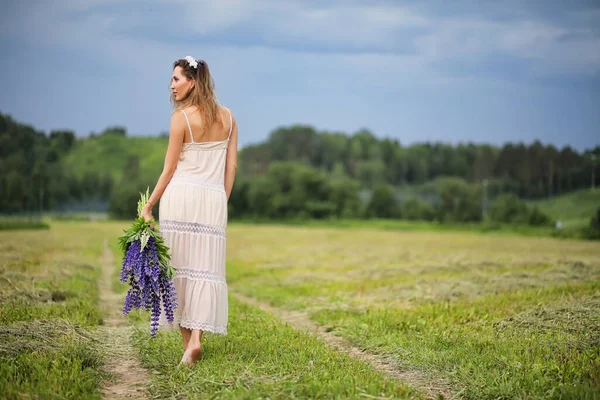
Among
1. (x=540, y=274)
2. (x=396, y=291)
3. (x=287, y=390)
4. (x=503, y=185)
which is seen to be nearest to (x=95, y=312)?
A: (x=287, y=390)

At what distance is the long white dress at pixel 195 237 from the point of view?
631 centimetres

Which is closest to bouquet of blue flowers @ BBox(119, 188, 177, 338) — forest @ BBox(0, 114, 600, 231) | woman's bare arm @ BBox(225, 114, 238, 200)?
woman's bare arm @ BBox(225, 114, 238, 200)

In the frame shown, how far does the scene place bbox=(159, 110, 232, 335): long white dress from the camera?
20.7 feet

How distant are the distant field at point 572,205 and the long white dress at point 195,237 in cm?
5554

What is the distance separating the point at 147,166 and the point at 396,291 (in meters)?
132

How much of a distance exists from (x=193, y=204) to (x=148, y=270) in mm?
800

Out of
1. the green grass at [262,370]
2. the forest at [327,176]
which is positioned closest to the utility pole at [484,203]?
the forest at [327,176]

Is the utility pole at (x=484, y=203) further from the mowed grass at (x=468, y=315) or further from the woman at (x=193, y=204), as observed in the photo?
the woman at (x=193, y=204)

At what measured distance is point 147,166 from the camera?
5477 inches

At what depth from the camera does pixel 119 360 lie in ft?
22.1

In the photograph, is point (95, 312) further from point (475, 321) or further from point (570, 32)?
point (570, 32)

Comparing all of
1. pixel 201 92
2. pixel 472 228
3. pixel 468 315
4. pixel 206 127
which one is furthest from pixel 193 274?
pixel 472 228

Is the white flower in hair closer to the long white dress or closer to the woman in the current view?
the woman

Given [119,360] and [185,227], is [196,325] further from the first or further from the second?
[119,360]
